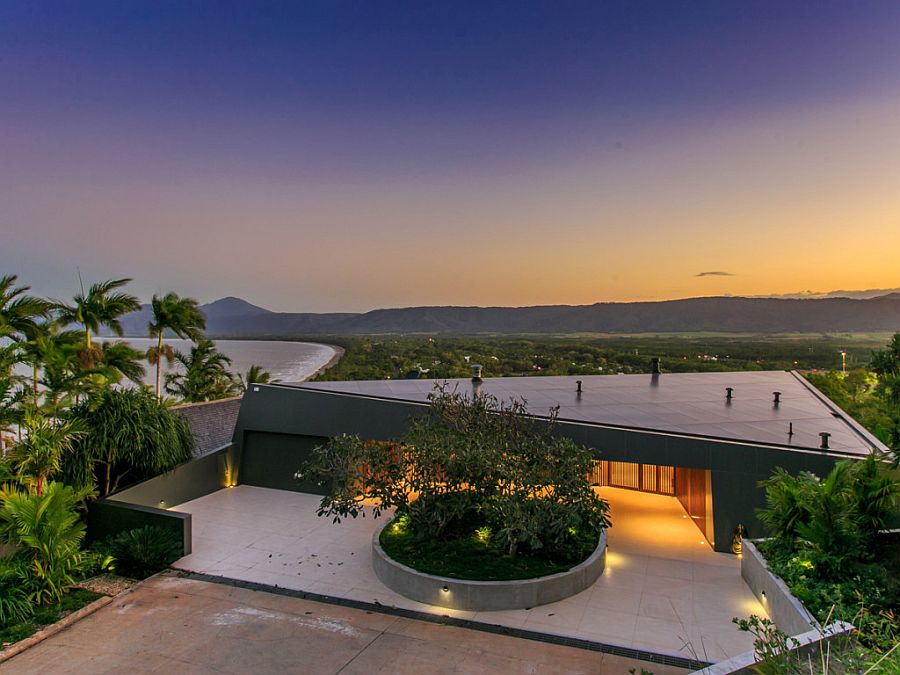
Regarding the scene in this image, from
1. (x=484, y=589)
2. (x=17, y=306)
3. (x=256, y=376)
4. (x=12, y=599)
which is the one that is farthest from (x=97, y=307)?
(x=484, y=589)

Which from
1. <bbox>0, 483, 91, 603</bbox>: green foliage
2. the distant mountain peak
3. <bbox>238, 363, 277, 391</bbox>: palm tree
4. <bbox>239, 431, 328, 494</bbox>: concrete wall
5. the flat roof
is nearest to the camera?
<bbox>0, 483, 91, 603</bbox>: green foliage

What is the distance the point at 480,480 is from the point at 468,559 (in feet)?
4.09

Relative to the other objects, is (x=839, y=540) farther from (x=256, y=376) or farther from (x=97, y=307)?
(x=256, y=376)

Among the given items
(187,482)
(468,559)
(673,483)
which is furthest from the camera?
(673,483)

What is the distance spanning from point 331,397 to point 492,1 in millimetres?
12711

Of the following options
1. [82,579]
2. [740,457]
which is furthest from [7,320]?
[740,457]

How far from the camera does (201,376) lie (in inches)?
898

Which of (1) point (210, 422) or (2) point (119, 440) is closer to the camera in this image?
(2) point (119, 440)

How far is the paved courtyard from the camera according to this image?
20.0 ft

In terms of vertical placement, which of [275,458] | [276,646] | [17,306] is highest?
[17,306]

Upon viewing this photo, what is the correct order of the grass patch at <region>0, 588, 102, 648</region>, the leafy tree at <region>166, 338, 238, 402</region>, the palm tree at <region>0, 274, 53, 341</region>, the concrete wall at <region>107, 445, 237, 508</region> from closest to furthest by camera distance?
the grass patch at <region>0, 588, 102, 648</region> < the concrete wall at <region>107, 445, 237, 508</region> < the palm tree at <region>0, 274, 53, 341</region> < the leafy tree at <region>166, 338, 238, 402</region>

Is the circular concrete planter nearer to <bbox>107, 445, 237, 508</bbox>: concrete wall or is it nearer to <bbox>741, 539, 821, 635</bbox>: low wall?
<bbox>741, 539, 821, 635</bbox>: low wall

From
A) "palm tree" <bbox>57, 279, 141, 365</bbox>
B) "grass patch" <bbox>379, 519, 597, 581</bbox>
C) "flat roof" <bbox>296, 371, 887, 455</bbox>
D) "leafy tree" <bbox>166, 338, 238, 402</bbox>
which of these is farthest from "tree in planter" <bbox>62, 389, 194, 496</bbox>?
"leafy tree" <bbox>166, 338, 238, 402</bbox>

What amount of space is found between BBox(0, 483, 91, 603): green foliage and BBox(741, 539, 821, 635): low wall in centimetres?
1001
